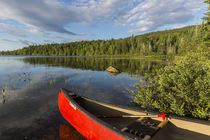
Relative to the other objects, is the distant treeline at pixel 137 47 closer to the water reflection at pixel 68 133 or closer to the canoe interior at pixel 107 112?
the canoe interior at pixel 107 112

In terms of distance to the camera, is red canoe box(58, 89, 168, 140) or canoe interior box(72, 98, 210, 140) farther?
canoe interior box(72, 98, 210, 140)

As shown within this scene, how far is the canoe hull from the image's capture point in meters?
4.29

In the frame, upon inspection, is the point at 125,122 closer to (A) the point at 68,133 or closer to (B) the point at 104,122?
(B) the point at 104,122

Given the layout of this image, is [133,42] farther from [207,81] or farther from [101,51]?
[207,81]

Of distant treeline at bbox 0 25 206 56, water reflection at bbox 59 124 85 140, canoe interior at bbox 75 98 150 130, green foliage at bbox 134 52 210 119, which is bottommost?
water reflection at bbox 59 124 85 140

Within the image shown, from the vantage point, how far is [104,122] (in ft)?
14.9

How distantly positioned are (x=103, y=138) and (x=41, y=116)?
6.43m

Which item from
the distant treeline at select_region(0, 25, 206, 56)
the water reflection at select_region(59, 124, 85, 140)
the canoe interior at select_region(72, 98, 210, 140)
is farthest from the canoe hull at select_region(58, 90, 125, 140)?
the distant treeline at select_region(0, 25, 206, 56)

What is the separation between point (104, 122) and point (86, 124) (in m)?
1.33

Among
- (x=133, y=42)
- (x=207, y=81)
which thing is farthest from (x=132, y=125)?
(x=133, y=42)

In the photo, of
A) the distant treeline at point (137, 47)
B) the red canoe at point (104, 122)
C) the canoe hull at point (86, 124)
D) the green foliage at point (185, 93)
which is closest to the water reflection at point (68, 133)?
the red canoe at point (104, 122)

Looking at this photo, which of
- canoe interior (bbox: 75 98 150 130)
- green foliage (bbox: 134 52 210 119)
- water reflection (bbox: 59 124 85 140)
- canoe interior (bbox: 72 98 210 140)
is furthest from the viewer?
canoe interior (bbox: 75 98 150 130)

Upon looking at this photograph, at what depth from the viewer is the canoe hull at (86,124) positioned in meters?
4.29

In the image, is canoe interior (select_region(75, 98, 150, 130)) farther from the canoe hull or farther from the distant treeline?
the distant treeline
